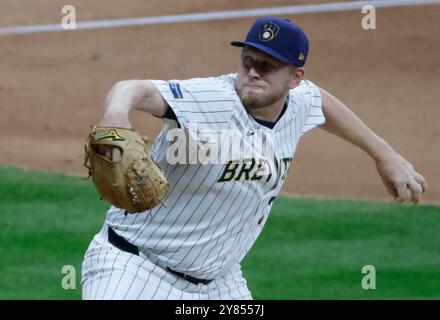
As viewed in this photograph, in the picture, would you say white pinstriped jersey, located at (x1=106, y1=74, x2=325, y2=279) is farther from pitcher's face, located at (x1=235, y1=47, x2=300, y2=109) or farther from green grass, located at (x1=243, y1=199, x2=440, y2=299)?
green grass, located at (x1=243, y1=199, x2=440, y2=299)

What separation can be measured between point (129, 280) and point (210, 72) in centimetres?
721

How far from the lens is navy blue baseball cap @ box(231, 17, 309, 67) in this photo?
489 cm

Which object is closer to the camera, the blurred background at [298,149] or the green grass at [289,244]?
the green grass at [289,244]

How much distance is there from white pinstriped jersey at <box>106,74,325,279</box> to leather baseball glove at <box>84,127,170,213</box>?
0.43 metres

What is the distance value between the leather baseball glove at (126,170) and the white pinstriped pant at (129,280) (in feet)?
1.87

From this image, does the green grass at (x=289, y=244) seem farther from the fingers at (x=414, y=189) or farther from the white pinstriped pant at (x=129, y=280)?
the white pinstriped pant at (x=129, y=280)

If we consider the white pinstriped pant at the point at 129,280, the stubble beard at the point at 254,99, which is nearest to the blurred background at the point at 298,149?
the white pinstriped pant at the point at 129,280

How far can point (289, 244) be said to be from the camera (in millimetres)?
8688

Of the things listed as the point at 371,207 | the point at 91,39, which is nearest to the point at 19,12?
the point at 91,39

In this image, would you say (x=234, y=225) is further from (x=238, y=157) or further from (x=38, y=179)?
(x=38, y=179)

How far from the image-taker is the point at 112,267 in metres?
4.83

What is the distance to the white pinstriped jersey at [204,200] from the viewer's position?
482 cm

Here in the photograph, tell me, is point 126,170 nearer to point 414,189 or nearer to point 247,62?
point 247,62

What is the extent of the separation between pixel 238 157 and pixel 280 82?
0.41 metres
